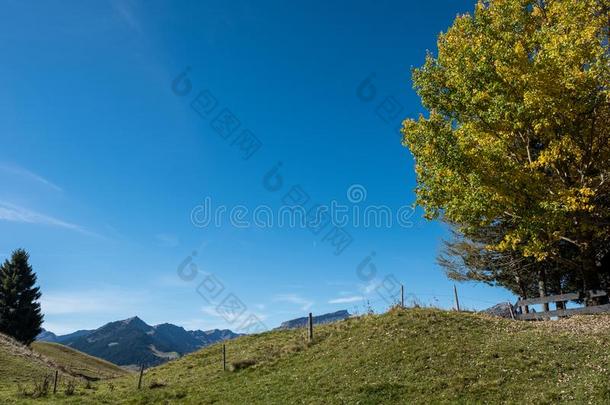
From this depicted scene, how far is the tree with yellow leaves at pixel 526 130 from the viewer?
22.7 metres

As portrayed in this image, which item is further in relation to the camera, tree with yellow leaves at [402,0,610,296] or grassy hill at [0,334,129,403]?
grassy hill at [0,334,129,403]

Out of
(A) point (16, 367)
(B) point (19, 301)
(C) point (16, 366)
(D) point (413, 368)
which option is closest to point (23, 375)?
(A) point (16, 367)

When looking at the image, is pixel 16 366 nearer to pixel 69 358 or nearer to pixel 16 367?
pixel 16 367

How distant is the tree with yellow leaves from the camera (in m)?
22.7

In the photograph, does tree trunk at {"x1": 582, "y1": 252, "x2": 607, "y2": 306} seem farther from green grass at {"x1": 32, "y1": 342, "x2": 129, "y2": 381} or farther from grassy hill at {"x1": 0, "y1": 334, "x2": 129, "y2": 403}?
green grass at {"x1": 32, "y1": 342, "x2": 129, "y2": 381}

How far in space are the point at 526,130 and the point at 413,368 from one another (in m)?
15.6

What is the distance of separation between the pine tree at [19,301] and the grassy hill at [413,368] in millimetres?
53250

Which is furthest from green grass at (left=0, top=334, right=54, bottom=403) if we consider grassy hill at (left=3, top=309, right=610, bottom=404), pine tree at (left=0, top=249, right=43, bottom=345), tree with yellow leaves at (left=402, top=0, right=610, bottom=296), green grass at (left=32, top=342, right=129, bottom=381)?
tree with yellow leaves at (left=402, top=0, right=610, bottom=296)

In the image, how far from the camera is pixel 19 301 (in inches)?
3046

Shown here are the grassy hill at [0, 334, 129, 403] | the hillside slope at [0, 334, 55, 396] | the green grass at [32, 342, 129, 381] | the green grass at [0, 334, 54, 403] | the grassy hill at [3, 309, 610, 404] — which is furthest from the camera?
the green grass at [32, 342, 129, 381]

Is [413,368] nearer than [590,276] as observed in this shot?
Yes

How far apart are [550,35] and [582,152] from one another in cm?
698

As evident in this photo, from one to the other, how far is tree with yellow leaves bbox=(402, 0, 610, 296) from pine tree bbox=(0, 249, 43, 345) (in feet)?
251

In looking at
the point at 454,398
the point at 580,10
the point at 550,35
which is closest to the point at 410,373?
the point at 454,398
